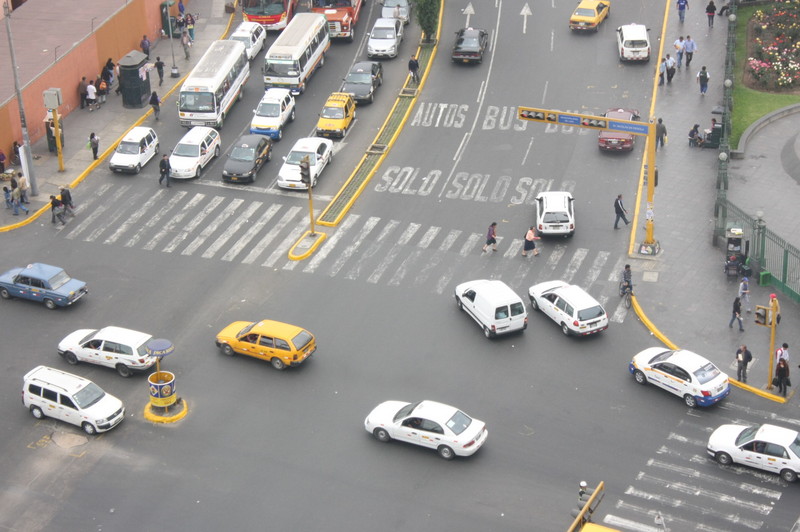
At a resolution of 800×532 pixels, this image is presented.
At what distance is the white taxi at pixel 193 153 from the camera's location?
55.4 meters

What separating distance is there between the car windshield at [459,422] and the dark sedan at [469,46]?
104ft

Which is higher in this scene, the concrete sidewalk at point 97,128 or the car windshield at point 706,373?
the car windshield at point 706,373

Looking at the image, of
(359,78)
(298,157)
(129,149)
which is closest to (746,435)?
(298,157)

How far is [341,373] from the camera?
42.1 meters

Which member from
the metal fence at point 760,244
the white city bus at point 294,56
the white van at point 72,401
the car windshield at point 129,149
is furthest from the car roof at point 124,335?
the metal fence at point 760,244

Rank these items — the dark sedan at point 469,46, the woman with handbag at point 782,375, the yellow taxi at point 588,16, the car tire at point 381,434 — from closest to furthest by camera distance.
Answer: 1. the car tire at point 381,434
2. the woman with handbag at point 782,375
3. the dark sedan at point 469,46
4. the yellow taxi at point 588,16

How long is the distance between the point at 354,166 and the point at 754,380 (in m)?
22.6

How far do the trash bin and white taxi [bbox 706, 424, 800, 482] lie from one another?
36607 millimetres

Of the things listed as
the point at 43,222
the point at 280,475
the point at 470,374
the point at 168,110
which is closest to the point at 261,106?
the point at 168,110

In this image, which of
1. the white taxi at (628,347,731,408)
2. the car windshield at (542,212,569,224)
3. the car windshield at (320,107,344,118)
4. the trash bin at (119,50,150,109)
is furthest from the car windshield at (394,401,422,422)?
the trash bin at (119,50,150,109)

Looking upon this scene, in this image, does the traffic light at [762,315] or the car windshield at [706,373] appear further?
the traffic light at [762,315]

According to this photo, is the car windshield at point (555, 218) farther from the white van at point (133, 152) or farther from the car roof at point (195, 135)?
the white van at point (133, 152)

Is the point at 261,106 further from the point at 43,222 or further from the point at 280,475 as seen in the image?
the point at 280,475

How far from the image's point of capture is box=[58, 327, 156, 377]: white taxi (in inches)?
1655
